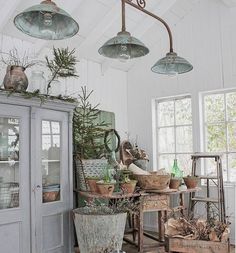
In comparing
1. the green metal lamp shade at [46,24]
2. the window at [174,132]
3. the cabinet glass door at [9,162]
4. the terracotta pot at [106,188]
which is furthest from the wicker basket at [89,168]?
the green metal lamp shade at [46,24]

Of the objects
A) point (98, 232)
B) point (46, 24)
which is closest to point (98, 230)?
point (98, 232)

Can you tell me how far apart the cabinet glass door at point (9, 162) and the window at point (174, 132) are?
8.17 feet

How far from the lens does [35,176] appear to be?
136 inches

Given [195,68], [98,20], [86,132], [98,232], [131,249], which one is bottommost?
[131,249]

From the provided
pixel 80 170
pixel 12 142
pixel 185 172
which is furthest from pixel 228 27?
pixel 12 142

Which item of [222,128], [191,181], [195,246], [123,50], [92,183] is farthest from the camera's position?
A: [222,128]

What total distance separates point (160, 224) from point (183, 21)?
292cm

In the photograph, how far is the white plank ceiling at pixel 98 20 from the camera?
148 inches

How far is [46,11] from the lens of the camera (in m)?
1.96

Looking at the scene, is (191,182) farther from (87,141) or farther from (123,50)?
(123,50)

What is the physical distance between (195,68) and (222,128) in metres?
0.94

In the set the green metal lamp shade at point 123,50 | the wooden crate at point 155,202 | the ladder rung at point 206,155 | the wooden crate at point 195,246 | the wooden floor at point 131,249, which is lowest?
the wooden floor at point 131,249

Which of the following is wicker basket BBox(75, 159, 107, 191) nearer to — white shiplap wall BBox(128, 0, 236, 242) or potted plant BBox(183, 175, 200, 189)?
potted plant BBox(183, 175, 200, 189)

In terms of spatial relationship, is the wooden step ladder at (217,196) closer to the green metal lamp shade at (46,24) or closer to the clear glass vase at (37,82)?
the clear glass vase at (37,82)
